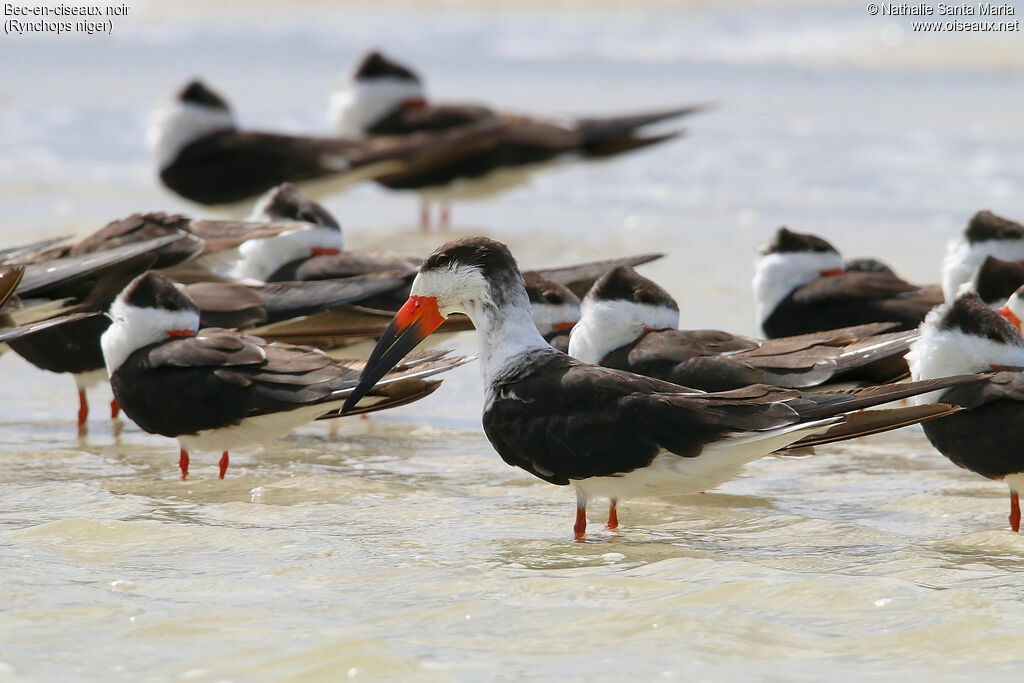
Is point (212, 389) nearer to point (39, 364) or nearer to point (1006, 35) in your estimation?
point (39, 364)

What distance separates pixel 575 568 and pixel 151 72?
A: 53.4ft

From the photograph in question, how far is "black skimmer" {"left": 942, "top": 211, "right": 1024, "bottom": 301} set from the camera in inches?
254

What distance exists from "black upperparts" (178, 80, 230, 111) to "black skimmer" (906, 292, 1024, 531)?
637 centimetres

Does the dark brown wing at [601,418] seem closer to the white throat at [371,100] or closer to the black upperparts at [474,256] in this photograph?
the black upperparts at [474,256]

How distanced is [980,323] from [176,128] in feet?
22.2

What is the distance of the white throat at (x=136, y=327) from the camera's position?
5.20m

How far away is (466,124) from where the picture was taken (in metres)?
11.0

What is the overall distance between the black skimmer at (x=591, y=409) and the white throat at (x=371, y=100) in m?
6.95

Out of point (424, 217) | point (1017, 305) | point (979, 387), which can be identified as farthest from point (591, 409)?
point (424, 217)

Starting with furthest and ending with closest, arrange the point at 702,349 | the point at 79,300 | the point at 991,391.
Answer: the point at 79,300 < the point at 702,349 < the point at 991,391

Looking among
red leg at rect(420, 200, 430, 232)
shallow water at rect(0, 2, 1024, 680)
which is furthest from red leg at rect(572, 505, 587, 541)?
red leg at rect(420, 200, 430, 232)

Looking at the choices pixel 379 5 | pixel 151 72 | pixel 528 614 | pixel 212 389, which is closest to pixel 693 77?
pixel 151 72

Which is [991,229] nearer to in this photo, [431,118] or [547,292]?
[547,292]

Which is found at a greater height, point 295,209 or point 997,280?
point 295,209
